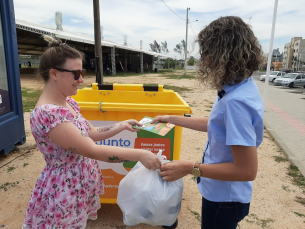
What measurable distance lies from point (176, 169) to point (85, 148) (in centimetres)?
51

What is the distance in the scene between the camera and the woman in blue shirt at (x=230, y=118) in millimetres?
997

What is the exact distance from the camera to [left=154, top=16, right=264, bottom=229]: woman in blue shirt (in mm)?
997

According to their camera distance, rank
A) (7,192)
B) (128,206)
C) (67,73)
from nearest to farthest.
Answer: (67,73)
(128,206)
(7,192)

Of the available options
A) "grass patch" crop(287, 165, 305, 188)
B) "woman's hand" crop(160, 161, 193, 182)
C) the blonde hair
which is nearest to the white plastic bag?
"woman's hand" crop(160, 161, 193, 182)

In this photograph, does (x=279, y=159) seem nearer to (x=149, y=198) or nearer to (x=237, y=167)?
(x=149, y=198)

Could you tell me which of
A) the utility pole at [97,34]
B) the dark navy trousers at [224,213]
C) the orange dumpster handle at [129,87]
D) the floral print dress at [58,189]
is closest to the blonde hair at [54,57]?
the floral print dress at [58,189]

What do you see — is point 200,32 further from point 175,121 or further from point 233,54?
point 175,121

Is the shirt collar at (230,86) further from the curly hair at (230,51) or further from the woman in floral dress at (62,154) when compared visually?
the woman in floral dress at (62,154)

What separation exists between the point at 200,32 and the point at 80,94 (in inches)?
93.8

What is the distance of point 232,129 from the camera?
99 centimetres

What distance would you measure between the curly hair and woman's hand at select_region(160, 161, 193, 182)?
447mm

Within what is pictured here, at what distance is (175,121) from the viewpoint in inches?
73.3

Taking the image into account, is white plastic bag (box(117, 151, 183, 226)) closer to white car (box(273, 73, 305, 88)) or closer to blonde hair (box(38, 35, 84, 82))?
blonde hair (box(38, 35, 84, 82))

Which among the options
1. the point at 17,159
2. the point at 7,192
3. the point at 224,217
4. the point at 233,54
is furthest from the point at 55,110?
the point at 17,159
